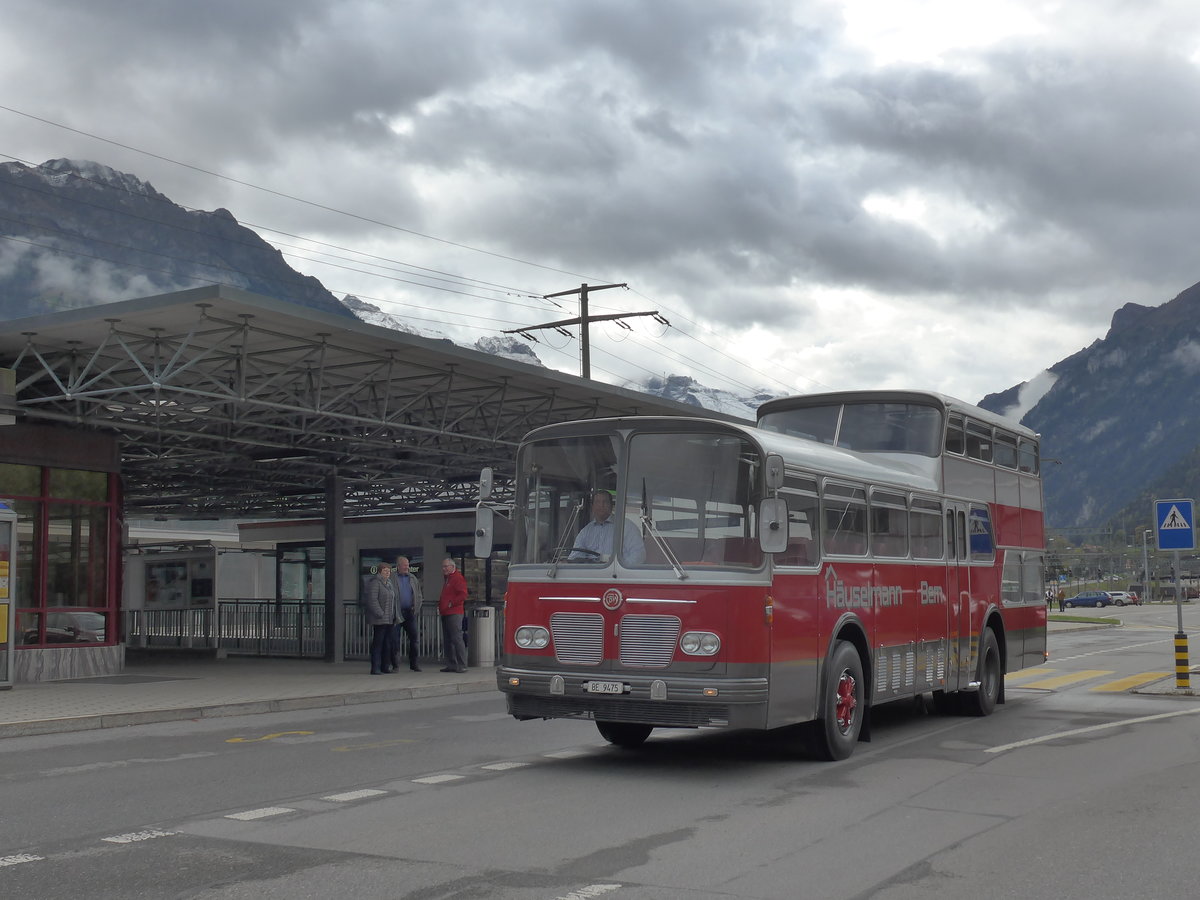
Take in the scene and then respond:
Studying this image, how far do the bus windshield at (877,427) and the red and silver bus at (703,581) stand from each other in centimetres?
109

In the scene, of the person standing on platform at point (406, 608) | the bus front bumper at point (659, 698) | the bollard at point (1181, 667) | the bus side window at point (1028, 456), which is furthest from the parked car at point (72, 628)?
the bollard at point (1181, 667)

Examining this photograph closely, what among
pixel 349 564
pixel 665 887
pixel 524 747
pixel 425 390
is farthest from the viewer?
pixel 349 564

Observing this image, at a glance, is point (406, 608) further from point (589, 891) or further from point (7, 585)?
point (589, 891)

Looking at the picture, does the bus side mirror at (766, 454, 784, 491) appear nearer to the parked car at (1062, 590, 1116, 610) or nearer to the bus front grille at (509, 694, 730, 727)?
the bus front grille at (509, 694, 730, 727)

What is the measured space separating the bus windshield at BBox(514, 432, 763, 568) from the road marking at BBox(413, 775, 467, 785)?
183cm

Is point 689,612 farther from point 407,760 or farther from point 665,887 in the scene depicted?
point 665,887

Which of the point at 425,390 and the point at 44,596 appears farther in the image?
the point at 425,390

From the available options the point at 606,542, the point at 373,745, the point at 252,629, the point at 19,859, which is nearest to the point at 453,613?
the point at 252,629

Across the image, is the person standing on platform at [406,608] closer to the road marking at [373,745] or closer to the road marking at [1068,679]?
the road marking at [373,745]

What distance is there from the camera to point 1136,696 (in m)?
17.4

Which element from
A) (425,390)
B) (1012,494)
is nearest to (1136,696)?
(1012,494)

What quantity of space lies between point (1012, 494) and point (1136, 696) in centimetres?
360

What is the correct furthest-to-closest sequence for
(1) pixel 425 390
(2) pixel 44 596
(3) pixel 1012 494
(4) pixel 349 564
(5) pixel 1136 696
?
(4) pixel 349 564 < (1) pixel 425 390 < (2) pixel 44 596 < (5) pixel 1136 696 < (3) pixel 1012 494

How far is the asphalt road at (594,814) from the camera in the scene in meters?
6.54
